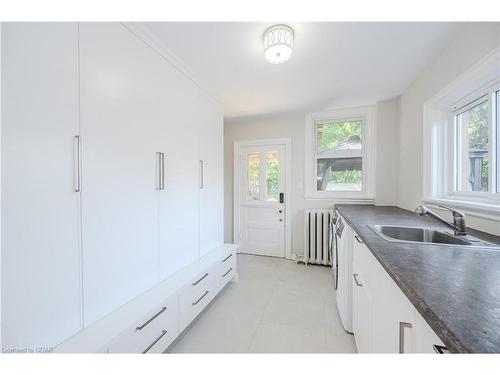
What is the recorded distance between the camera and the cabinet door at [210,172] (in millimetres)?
2246

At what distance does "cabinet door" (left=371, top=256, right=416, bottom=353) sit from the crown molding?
2027mm

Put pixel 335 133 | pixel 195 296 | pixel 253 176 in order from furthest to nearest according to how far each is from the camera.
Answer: pixel 253 176
pixel 335 133
pixel 195 296

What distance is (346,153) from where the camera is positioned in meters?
3.17

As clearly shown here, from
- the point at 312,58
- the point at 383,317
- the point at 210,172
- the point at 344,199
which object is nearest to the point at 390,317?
the point at 383,317

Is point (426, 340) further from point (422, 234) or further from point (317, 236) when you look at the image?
point (317, 236)

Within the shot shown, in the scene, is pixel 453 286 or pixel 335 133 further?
pixel 335 133

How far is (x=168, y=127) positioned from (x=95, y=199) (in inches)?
32.6

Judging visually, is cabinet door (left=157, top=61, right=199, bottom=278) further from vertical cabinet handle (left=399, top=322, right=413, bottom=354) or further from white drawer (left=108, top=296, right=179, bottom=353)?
vertical cabinet handle (left=399, top=322, right=413, bottom=354)

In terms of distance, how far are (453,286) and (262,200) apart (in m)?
2.98

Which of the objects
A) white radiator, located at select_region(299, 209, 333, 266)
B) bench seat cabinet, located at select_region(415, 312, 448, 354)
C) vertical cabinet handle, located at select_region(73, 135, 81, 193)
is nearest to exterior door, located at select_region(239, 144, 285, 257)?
white radiator, located at select_region(299, 209, 333, 266)

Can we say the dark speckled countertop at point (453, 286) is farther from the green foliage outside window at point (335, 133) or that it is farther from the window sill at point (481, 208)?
the green foliage outside window at point (335, 133)

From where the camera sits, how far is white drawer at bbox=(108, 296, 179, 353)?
3.67 ft
